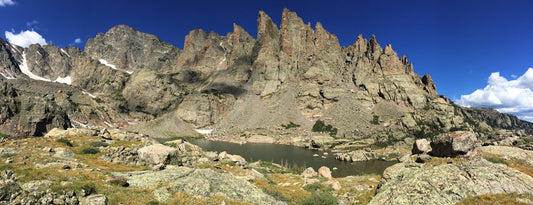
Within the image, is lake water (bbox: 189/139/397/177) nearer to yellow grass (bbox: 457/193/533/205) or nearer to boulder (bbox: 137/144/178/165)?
boulder (bbox: 137/144/178/165)

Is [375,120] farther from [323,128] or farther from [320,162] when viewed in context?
[320,162]

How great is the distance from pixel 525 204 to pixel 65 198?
72.0ft

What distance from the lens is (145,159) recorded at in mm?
25297

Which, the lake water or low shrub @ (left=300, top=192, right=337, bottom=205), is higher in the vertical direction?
low shrub @ (left=300, top=192, right=337, bottom=205)

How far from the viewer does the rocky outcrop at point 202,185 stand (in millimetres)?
15195

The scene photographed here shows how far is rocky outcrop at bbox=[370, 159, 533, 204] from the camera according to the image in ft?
40.5

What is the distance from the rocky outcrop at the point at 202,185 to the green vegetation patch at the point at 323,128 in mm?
154561

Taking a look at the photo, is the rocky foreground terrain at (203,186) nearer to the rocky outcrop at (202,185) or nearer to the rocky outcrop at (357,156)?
the rocky outcrop at (202,185)

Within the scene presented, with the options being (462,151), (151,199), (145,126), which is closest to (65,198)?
(151,199)

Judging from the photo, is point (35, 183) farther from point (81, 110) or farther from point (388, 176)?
point (81, 110)

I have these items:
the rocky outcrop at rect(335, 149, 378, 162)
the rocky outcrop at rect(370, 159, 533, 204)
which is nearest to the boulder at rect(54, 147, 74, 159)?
the rocky outcrop at rect(370, 159, 533, 204)

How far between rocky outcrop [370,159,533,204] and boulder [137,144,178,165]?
20.9m

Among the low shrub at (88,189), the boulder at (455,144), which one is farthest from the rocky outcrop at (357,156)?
the low shrub at (88,189)

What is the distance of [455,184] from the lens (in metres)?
13.0
